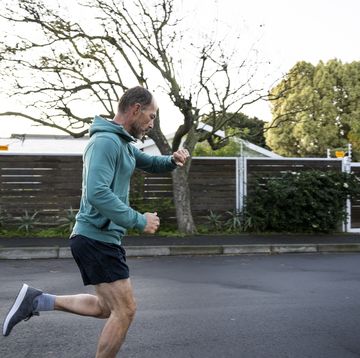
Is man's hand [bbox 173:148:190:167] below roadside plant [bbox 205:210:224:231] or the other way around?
the other way around

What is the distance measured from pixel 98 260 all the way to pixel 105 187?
0.42 m

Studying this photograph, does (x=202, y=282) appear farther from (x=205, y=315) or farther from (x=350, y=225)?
(x=350, y=225)

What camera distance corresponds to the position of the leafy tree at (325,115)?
3956 centimetres

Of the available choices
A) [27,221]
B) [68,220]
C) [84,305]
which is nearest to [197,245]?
[68,220]

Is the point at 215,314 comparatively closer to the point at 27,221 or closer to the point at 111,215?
the point at 111,215

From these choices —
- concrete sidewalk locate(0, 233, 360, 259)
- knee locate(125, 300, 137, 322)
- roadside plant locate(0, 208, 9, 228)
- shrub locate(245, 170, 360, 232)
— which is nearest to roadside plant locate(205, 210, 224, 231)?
shrub locate(245, 170, 360, 232)

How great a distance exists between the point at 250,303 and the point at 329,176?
26.1 feet

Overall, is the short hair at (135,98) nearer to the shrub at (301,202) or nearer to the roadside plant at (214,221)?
the shrub at (301,202)

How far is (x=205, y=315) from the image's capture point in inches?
192

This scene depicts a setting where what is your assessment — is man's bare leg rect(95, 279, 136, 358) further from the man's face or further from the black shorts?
the man's face

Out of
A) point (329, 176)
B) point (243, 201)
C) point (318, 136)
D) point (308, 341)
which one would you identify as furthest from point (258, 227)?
point (318, 136)

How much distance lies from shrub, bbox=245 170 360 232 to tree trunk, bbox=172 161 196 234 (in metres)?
1.48

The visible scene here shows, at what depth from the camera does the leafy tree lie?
3956 cm

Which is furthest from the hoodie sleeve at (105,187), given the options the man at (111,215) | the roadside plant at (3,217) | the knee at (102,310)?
the roadside plant at (3,217)
